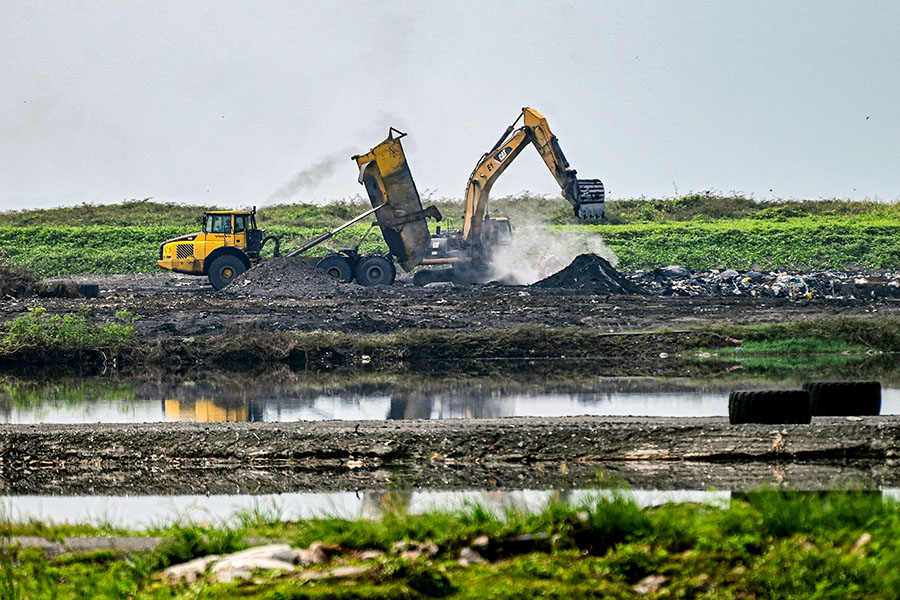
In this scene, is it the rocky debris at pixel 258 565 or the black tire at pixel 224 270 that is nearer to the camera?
the rocky debris at pixel 258 565

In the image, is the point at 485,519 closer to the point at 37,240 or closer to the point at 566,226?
the point at 566,226

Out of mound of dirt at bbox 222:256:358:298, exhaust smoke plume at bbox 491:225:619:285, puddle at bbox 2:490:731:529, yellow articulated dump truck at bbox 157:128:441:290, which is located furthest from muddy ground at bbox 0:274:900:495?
exhaust smoke plume at bbox 491:225:619:285

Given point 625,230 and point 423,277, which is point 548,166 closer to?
point 423,277

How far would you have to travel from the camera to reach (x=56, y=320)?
2717 cm

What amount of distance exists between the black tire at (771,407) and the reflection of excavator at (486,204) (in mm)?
22522

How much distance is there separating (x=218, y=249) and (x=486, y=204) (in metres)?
8.44

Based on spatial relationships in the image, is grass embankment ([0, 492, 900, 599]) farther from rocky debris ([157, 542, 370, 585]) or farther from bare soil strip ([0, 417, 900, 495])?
bare soil strip ([0, 417, 900, 495])

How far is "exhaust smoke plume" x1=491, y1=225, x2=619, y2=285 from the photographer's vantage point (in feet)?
135

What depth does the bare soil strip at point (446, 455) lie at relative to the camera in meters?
11.7

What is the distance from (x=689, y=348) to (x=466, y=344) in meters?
4.59

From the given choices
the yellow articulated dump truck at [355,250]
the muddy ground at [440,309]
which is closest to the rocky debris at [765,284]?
the muddy ground at [440,309]

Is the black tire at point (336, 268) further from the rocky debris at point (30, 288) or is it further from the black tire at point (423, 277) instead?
the rocky debris at point (30, 288)

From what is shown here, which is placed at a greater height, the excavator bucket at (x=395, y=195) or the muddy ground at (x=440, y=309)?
the excavator bucket at (x=395, y=195)

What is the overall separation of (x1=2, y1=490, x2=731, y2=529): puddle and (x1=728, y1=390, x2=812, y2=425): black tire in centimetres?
268
